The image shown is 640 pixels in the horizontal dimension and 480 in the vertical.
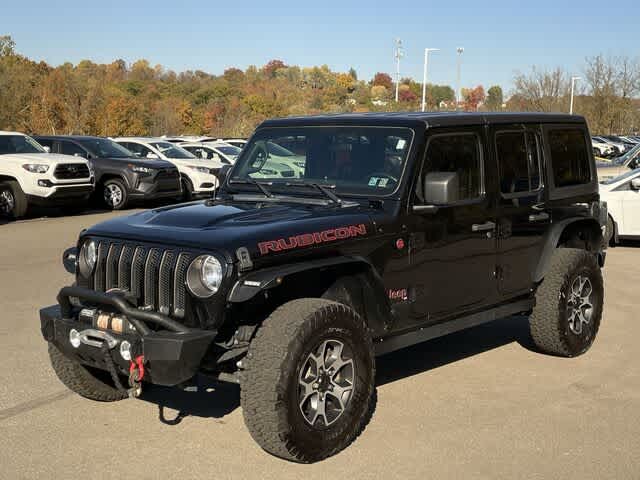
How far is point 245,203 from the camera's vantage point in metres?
5.86

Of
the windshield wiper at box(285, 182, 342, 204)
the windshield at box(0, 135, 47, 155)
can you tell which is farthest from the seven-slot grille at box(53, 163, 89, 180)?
the windshield wiper at box(285, 182, 342, 204)

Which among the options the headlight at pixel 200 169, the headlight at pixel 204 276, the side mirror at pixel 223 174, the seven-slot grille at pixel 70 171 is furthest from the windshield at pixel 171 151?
the headlight at pixel 204 276

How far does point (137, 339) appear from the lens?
4609 mm

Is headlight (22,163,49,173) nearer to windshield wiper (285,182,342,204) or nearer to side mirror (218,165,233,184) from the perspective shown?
side mirror (218,165,233,184)

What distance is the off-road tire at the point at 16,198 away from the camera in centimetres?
1730

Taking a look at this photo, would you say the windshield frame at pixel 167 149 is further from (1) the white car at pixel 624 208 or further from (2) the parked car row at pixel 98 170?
(1) the white car at pixel 624 208

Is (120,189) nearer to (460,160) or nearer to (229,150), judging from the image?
(229,150)

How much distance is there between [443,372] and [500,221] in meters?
1.26

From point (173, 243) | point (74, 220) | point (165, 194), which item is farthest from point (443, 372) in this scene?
point (165, 194)

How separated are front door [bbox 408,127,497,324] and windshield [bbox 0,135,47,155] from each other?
14014 mm

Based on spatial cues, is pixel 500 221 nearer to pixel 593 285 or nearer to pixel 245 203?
pixel 593 285

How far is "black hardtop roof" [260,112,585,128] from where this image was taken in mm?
5859

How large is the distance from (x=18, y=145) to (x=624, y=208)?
12.2m

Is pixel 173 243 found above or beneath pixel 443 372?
above
